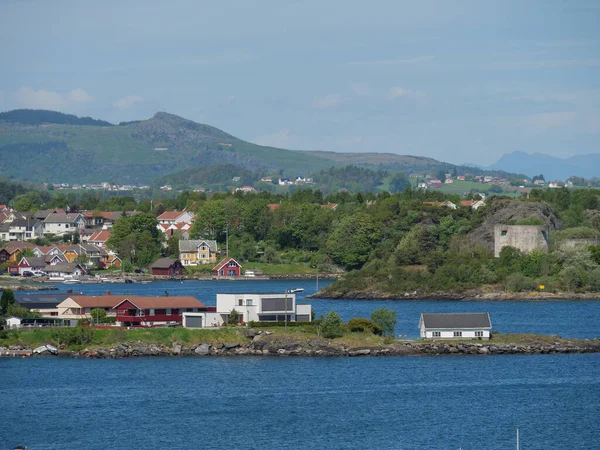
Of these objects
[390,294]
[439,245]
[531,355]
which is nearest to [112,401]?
[531,355]

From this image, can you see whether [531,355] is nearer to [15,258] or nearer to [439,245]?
[439,245]

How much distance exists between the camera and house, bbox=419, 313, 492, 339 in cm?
4588

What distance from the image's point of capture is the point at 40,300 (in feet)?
168

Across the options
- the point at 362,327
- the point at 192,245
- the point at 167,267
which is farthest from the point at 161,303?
the point at 192,245

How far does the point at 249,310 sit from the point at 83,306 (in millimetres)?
7340

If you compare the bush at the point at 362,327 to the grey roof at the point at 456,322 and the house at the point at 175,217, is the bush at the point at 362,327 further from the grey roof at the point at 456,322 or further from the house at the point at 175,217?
the house at the point at 175,217

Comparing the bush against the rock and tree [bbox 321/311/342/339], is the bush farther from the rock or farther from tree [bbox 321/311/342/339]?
the rock

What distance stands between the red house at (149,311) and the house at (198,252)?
46.4 metres

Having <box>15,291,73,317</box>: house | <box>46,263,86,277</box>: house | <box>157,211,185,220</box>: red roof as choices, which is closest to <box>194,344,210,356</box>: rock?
<box>15,291,73,317</box>: house

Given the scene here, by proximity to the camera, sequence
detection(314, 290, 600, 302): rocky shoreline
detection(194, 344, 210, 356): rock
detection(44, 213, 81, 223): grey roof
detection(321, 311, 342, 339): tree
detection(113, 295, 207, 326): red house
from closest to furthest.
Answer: detection(194, 344, 210, 356): rock < detection(321, 311, 342, 339): tree < detection(113, 295, 207, 326): red house < detection(314, 290, 600, 302): rocky shoreline < detection(44, 213, 81, 223): grey roof

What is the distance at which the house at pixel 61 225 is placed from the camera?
109938 millimetres

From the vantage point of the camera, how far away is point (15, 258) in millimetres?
94375

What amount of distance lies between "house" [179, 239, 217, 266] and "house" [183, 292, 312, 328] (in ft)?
155

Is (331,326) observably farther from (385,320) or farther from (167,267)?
(167,267)
